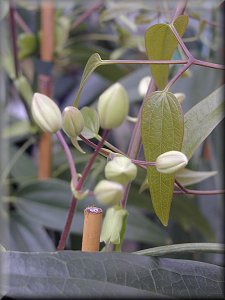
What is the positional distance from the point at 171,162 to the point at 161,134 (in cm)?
3

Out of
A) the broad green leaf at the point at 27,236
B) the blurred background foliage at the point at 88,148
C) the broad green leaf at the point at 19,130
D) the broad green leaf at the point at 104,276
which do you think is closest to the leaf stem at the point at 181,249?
the broad green leaf at the point at 104,276

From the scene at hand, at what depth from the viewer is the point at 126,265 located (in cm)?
27

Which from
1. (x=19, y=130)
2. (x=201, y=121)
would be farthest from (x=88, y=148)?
(x=201, y=121)

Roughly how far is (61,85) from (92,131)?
78cm

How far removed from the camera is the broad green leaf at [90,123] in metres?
0.30

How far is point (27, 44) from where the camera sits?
0.70m

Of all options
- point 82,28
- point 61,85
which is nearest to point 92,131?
point 82,28

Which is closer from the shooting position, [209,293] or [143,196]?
[209,293]

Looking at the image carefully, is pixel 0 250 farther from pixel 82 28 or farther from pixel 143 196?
pixel 82 28

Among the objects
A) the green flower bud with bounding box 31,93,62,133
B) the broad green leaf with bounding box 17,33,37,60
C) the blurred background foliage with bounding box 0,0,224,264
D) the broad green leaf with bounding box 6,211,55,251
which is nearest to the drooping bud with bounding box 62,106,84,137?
the green flower bud with bounding box 31,93,62,133

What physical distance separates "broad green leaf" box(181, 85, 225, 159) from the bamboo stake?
36 cm

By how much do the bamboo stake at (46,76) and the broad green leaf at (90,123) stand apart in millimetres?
373

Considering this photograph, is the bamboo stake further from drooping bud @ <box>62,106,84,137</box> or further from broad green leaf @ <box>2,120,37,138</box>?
drooping bud @ <box>62,106,84,137</box>

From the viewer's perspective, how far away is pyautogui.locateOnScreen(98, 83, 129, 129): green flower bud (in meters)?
0.25
